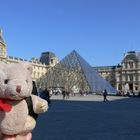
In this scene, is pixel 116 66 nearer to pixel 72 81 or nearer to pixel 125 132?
pixel 72 81

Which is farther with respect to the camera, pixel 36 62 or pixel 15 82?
pixel 36 62

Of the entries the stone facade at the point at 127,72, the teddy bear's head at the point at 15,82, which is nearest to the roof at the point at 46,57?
the stone facade at the point at 127,72

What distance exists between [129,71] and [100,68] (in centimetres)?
1689

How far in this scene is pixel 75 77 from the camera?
234 feet

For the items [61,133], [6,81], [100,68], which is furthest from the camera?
[100,68]

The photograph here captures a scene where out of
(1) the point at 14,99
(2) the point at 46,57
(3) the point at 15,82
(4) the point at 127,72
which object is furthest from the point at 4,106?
(4) the point at 127,72

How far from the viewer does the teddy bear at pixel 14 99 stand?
196 inches

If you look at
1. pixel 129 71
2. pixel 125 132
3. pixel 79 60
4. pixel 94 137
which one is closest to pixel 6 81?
pixel 94 137

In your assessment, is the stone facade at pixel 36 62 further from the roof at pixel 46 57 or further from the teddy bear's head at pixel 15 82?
the teddy bear's head at pixel 15 82

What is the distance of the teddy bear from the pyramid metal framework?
5945 centimetres

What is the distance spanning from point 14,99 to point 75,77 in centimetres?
6641

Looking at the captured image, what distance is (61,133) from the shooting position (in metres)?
A: 11.2

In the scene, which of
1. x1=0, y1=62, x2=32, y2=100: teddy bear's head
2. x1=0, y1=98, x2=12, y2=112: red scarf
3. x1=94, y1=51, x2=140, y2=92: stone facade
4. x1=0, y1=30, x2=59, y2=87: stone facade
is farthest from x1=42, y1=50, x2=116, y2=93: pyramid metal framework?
x1=94, y1=51, x2=140, y2=92: stone facade

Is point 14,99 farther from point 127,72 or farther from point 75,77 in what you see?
point 127,72
